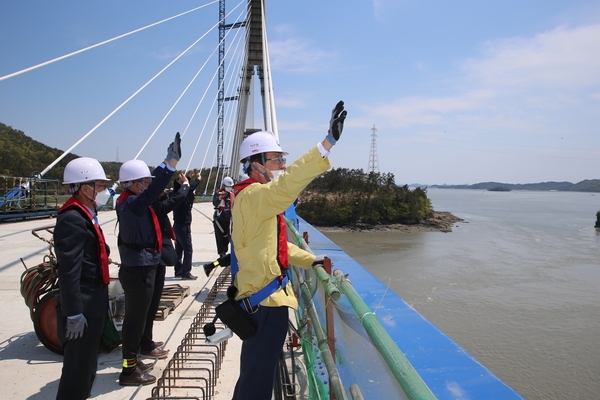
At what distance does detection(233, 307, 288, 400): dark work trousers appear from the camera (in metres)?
2.00

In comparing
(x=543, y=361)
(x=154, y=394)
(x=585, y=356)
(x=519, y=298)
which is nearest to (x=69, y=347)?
(x=154, y=394)

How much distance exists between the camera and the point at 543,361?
40.6 ft

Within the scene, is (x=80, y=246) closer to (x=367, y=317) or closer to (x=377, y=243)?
(x=367, y=317)

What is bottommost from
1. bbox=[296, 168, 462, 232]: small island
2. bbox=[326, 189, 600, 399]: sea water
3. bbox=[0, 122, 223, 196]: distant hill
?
bbox=[326, 189, 600, 399]: sea water

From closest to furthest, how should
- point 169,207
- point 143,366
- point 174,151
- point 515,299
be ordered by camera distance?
→ point 174,151 < point 143,366 < point 169,207 < point 515,299

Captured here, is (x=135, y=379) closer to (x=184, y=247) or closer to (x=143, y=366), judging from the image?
(x=143, y=366)

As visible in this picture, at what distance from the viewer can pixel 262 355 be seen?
6.59 ft

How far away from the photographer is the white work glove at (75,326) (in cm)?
231

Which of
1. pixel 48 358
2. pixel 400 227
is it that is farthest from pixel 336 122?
pixel 400 227

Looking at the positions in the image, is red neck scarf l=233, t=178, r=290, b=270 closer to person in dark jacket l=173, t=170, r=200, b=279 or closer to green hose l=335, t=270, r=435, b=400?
green hose l=335, t=270, r=435, b=400

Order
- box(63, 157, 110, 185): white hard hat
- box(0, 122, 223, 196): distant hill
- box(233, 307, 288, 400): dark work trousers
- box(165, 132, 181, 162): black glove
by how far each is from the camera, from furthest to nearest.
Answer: box(0, 122, 223, 196): distant hill, box(165, 132, 181, 162): black glove, box(63, 157, 110, 185): white hard hat, box(233, 307, 288, 400): dark work trousers

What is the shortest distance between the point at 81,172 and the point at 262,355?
1.70 meters

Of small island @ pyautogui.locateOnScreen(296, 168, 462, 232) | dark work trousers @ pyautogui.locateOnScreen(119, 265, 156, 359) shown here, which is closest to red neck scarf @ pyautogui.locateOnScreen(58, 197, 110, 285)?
dark work trousers @ pyautogui.locateOnScreen(119, 265, 156, 359)

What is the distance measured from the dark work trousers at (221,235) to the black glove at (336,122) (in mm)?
5227
